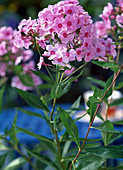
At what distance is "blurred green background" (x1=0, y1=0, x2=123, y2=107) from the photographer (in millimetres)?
3119

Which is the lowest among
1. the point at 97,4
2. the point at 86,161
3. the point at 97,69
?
the point at 86,161

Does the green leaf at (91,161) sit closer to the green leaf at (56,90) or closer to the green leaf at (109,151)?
the green leaf at (109,151)

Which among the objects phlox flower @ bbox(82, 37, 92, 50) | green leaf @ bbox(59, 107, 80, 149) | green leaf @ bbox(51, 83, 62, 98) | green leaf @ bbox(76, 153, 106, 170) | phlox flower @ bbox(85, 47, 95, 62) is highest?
phlox flower @ bbox(82, 37, 92, 50)

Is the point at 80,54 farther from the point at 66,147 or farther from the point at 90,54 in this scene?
the point at 66,147

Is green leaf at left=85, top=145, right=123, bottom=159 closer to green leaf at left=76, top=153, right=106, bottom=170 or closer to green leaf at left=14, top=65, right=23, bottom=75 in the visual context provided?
green leaf at left=76, top=153, right=106, bottom=170

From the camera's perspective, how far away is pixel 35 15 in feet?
10.9

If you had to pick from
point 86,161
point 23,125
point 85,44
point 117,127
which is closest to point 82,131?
point 117,127

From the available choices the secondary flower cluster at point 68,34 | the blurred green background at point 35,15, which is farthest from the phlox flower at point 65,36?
the blurred green background at point 35,15

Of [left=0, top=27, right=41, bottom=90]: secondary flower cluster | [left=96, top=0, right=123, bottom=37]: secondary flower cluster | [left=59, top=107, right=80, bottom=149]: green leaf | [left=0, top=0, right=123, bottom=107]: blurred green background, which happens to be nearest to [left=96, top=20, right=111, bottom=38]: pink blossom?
[left=96, top=0, right=123, bottom=37]: secondary flower cluster

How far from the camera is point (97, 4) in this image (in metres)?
3.23

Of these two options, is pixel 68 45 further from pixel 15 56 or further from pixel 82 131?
pixel 82 131

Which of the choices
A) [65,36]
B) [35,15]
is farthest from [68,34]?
[35,15]

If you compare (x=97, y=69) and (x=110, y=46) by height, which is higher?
(x=97, y=69)

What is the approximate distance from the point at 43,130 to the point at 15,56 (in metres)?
0.40
